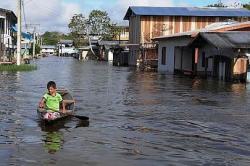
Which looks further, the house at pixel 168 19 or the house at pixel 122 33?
the house at pixel 122 33

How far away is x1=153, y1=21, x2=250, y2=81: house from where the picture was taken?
34000 millimetres

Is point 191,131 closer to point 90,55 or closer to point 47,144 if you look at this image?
point 47,144

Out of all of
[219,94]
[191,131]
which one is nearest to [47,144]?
[191,131]

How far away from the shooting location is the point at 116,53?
8369 cm

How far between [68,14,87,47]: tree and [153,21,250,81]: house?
73.5m

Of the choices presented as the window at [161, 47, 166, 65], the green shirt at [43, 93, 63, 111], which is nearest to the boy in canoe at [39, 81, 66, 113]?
the green shirt at [43, 93, 63, 111]

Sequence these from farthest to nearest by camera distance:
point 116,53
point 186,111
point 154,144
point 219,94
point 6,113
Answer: point 116,53, point 219,94, point 186,111, point 6,113, point 154,144

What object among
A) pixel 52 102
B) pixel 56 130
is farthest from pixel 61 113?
pixel 56 130

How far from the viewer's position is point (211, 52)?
40.0 metres

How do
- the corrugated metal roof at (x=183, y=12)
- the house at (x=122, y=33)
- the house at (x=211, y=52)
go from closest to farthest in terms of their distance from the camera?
the house at (x=211, y=52) < the corrugated metal roof at (x=183, y=12) < the house at (x=122, y=33)

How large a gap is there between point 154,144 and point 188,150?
935 mm

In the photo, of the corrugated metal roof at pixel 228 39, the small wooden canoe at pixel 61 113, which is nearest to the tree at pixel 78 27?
the corrugated metal roof at pixel 228 39

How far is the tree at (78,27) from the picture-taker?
124 metres

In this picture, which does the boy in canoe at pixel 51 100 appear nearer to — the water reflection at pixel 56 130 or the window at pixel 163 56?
the water reflection at pixel 56 130
